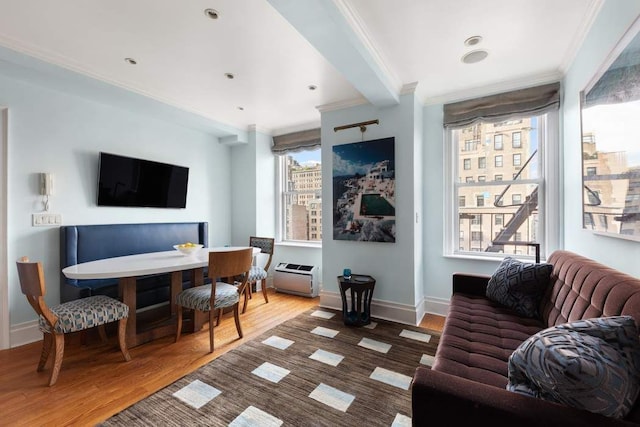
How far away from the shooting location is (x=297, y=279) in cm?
389

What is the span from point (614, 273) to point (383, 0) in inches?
75.5

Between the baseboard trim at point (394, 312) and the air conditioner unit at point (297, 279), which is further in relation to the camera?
the air conditioner unit at point (297, 279)

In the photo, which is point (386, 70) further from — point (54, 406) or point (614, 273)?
point (54, 406)

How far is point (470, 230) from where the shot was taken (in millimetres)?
3062

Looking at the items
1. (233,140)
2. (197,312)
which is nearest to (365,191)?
(197,312)

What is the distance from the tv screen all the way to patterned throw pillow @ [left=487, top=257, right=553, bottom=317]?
3.77m

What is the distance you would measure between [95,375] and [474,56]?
3871mm

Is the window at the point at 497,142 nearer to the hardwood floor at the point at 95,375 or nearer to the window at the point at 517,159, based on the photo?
the window at the point at 517,159

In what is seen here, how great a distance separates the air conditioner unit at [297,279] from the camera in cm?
383

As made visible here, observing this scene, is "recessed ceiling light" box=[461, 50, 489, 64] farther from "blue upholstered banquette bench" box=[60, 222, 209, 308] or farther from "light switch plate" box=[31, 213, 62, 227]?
"light switch plate" box=[31, 213, 62, 227]

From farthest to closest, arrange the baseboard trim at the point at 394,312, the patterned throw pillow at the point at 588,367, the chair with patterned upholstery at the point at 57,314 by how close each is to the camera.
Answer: the baseboard trim at the point at 394,312, the chair with patterned upholstery at the point at 57,314, the patterned throw pillow at the point at 588,367

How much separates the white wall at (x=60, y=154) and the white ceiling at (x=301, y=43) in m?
0.52

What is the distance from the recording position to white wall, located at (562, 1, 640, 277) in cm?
144

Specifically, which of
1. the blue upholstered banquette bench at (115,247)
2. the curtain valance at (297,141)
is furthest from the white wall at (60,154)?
the curtain valance at (297,141)
